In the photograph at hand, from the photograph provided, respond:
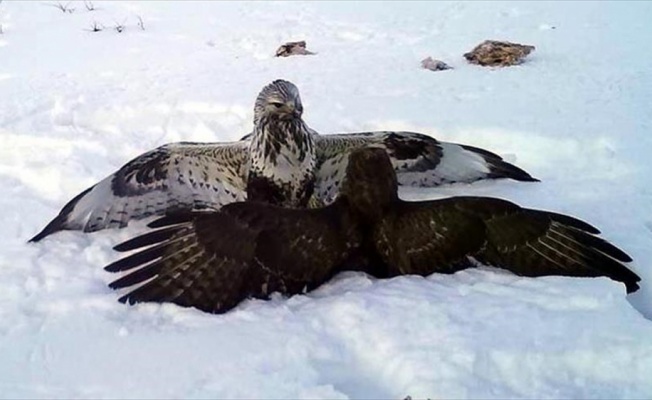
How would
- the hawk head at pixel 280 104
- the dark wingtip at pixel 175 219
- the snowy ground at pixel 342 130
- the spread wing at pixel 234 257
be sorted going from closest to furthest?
the snowy ground at pixel 342 130 < the spread wing at pixel 234 257 < the dark wingtip at pixel 175 219 < the hawk head at pixel 280 104

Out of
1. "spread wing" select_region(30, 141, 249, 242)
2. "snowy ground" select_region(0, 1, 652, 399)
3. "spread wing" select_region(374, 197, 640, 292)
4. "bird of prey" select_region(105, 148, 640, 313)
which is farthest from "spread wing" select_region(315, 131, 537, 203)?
"spread wing" select_region(374, 197, 640, 292)

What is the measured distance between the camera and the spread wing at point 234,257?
3406 millimetres

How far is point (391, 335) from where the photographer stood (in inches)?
118

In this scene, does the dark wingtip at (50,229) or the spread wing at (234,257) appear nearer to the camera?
the spread wing at (234,257)

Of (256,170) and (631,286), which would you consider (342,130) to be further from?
(631,286)

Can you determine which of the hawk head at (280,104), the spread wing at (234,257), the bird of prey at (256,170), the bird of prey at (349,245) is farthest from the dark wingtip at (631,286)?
the hawk head at (280,104)

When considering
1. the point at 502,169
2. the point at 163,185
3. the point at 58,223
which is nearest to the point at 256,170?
the point at 163,185

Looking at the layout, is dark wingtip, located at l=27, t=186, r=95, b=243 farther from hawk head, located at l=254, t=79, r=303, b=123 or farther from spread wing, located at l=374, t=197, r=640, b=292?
spread wing, located at l=374, t=197, r=640, b=292

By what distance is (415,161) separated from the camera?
15.1ft

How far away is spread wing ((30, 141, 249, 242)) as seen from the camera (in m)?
4.30

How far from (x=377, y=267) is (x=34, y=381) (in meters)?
1.48

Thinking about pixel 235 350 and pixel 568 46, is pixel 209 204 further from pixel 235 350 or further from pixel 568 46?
pixel 568 46

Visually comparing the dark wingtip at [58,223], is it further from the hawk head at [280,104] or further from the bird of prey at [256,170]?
the hawk head at [280,104]

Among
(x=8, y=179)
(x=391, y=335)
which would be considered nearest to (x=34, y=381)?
(x=391, y=335)
